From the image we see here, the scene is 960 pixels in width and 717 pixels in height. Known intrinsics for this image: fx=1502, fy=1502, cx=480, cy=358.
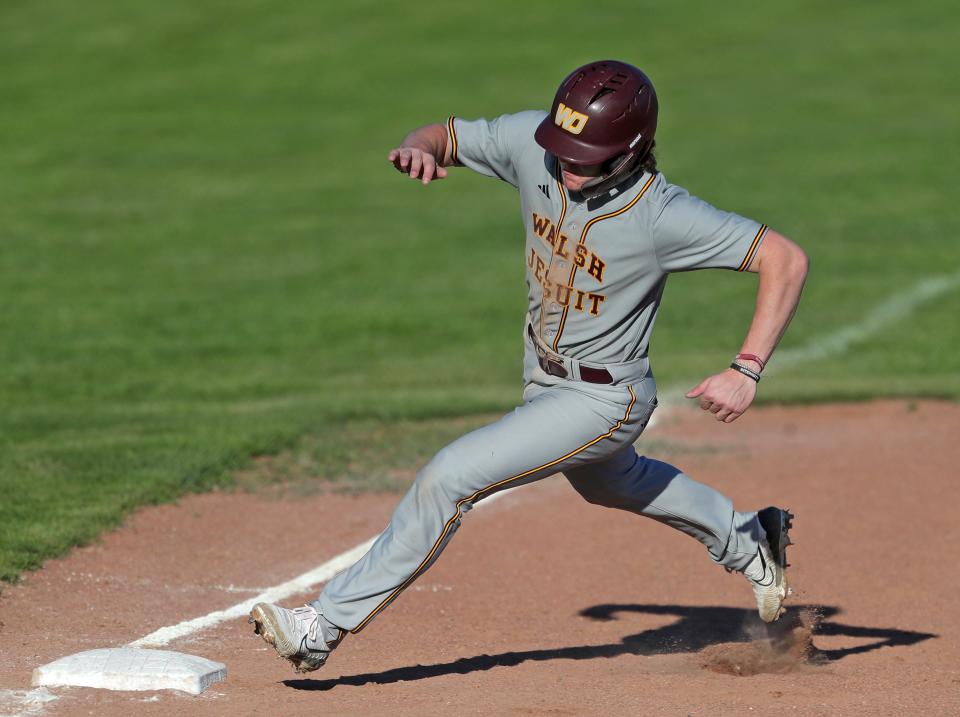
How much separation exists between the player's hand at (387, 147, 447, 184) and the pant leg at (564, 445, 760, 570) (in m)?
1.26

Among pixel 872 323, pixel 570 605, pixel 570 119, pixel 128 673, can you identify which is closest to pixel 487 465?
pixel 570 119

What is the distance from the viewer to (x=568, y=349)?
5.60m

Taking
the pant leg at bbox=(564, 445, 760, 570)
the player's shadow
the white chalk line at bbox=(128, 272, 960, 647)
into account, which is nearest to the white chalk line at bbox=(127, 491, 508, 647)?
the white chalk line at bbox=(128, 272, 960, 647)

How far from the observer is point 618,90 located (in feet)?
17.8

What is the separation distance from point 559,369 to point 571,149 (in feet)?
2.74

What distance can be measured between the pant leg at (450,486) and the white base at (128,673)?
538mm

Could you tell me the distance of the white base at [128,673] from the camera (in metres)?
5.45

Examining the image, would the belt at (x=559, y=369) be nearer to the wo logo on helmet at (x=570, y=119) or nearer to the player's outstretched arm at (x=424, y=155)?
the player's outstretched arm at (x=424, y=155)

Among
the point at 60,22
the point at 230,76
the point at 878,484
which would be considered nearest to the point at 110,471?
the point at 878,484

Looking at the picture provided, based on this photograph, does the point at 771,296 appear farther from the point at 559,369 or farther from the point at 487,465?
the point at 487,465

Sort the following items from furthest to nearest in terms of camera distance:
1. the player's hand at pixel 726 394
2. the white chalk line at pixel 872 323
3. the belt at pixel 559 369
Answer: the white chalk line at pixel 872 323 → the belt at pixel 559 369 → the player's hand at pixel 726 394

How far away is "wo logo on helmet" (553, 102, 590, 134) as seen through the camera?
5340mm

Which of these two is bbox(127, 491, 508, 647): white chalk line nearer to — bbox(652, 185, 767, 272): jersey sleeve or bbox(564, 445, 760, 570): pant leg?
bbox(564, 445, 760, 570): pant leg

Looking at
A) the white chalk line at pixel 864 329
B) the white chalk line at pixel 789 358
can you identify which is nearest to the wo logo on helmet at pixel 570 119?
the white chalk line at pixel 789 358
